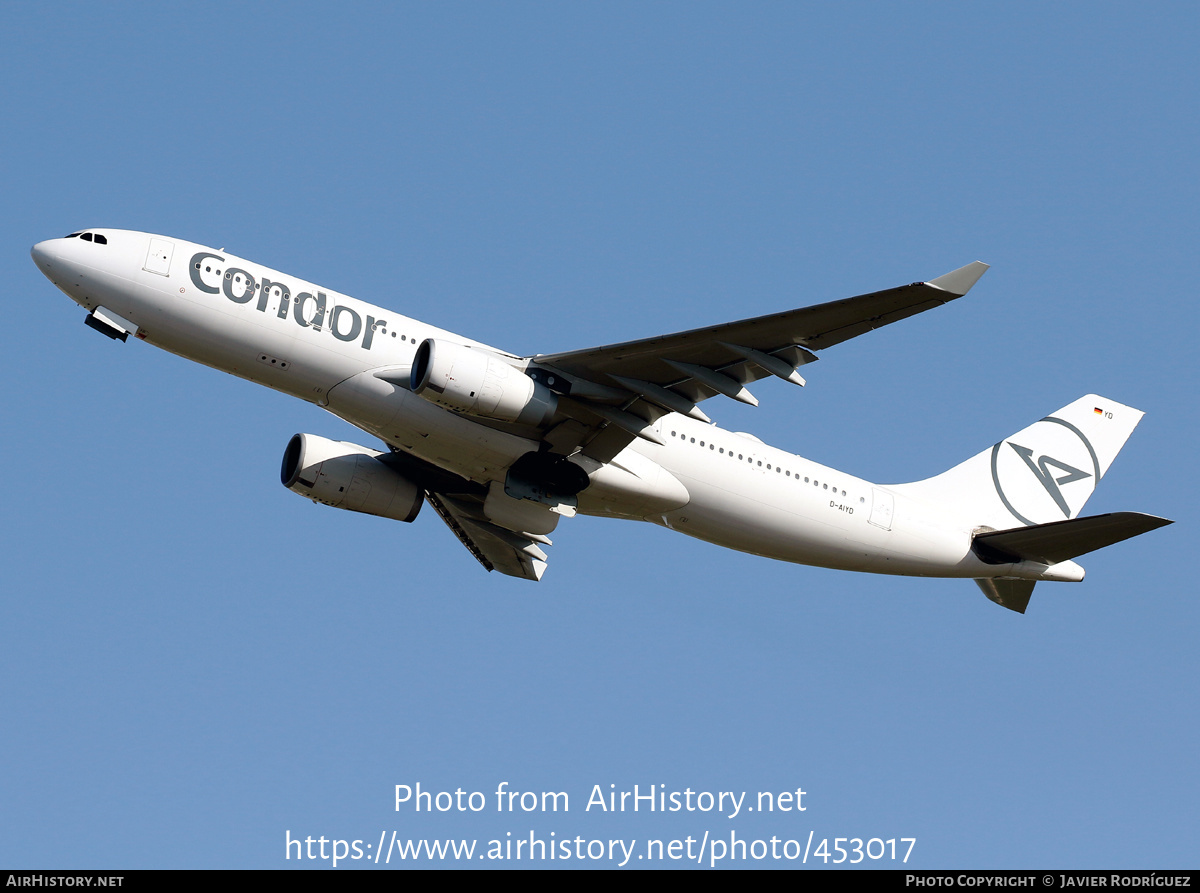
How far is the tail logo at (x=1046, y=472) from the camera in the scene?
114 ft

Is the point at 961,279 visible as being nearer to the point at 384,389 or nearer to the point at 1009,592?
the point at 384,389

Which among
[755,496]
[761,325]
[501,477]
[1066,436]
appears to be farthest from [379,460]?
[1066,436]

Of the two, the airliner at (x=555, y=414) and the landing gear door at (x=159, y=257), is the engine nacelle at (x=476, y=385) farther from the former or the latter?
the landing gear door at (x=159, y=257)

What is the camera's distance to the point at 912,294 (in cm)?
2331

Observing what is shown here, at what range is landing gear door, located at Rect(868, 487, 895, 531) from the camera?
31.2 m

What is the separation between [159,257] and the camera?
26672 mm

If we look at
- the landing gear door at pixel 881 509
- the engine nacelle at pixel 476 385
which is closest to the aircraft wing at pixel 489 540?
the engine nacelle at pixel 476 385

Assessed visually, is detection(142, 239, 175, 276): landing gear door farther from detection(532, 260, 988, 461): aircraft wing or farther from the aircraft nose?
detection(532, 260, 988, 461): aircraft wing

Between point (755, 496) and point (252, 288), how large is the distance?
484 inches

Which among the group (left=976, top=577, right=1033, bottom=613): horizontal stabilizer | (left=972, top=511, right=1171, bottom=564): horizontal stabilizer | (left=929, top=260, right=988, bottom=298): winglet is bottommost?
(left=976, top=577, right=1033, bottom=613): horizontal stabilizer

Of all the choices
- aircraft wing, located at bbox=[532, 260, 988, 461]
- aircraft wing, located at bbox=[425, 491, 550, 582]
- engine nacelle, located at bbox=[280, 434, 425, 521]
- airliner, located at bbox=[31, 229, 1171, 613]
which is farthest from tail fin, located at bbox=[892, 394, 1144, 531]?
engine nacelle, located at bbox=[280, 434, 425, 521]

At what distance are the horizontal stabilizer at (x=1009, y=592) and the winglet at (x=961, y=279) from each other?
41.8 ft

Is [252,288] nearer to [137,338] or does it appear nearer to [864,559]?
[137,338]

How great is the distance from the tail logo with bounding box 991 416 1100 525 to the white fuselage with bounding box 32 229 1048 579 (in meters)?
6.28
